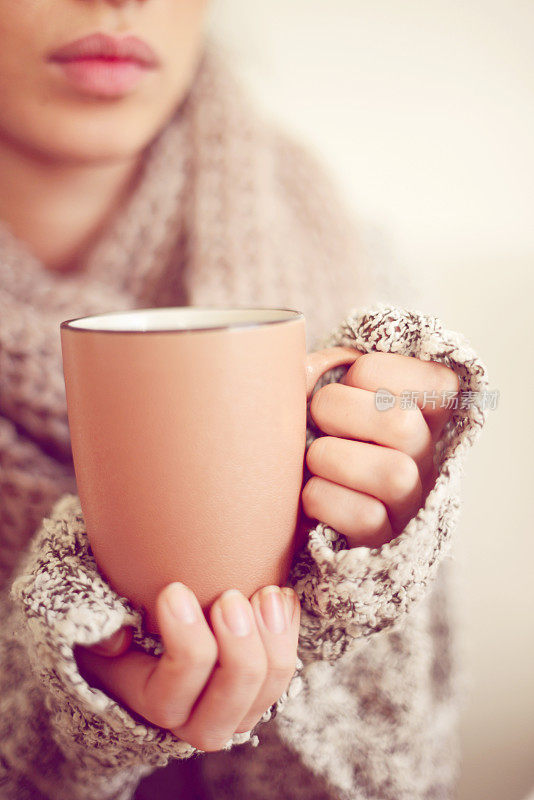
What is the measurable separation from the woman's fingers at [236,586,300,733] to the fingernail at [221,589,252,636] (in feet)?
0.04

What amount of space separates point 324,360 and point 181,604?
161 millimetres

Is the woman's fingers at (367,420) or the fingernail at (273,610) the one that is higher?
the woman's fingers at (367,420)

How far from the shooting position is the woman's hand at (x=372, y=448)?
0.32 metres

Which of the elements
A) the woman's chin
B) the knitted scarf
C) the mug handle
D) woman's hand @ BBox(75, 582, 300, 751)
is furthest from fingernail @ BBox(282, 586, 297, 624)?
the woman's chin

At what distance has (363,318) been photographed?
0.35m

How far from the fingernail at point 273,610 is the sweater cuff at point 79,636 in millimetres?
68

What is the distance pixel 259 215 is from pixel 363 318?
1.26 feet

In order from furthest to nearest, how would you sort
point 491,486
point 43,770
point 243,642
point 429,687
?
1. point 491,486
2. point 429,687
3. point 43,770
4. point 243,642

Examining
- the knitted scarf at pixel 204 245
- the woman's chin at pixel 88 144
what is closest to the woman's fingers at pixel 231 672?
the knitted scarf at pixel 204 245

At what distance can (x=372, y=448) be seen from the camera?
0.32 meters

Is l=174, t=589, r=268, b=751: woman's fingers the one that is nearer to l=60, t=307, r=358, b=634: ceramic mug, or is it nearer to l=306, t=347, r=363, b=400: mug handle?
l=60, t=307, r=358, b=634: ceramic mug

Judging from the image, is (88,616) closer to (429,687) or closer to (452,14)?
(429,687)

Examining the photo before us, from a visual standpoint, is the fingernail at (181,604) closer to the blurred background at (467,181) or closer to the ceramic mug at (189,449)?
the ceramic mug at (189,449)

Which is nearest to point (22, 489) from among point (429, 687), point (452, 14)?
point (429, 687)
